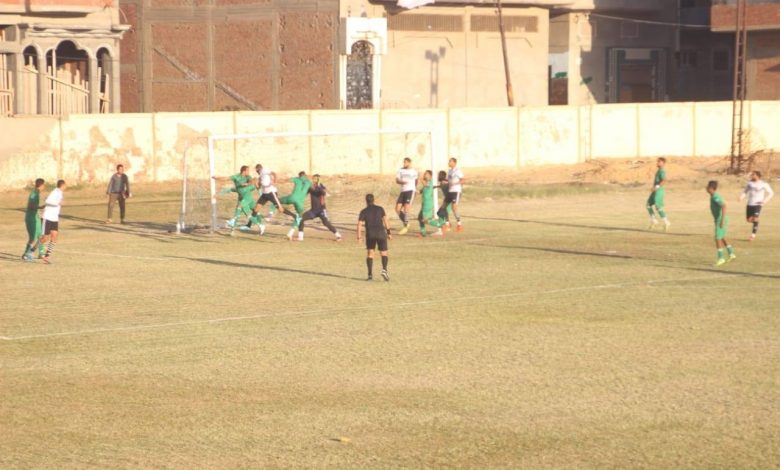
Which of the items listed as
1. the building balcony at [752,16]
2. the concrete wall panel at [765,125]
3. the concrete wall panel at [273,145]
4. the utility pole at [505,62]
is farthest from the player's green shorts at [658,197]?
the building balcony at [752,16]

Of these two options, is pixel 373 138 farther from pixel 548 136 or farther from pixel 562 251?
pixel 562 251

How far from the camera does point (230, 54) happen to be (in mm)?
62844

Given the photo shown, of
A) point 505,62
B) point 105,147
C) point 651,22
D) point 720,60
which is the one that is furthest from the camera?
point 720,60

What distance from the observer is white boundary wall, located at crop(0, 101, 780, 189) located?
155 ft

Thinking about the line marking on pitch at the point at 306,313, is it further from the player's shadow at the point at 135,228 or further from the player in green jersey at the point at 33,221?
the player's shadow at the point at 135,228

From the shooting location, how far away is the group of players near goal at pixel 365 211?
91.4 feet

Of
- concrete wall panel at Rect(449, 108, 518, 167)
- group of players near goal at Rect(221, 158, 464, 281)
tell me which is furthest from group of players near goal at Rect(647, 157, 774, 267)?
concrete wall panel at Rect(449, 108, 518, 167)

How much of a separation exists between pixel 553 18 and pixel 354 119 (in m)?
23.8

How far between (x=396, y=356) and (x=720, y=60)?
6117 cm

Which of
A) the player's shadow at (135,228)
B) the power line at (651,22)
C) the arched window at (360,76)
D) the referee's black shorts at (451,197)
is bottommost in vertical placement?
the player's shadow at (135,228)

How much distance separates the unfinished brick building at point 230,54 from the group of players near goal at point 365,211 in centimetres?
2392

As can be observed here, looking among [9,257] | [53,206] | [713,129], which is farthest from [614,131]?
[53,206]

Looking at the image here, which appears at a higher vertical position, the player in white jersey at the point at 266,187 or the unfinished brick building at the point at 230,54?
the unfinished brick building at the point at 230,54

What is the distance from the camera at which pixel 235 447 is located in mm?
13742
